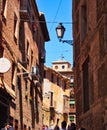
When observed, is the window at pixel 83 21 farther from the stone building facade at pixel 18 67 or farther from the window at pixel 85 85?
the stone building facade at pixel 18 67

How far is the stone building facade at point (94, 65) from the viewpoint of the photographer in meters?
12.5

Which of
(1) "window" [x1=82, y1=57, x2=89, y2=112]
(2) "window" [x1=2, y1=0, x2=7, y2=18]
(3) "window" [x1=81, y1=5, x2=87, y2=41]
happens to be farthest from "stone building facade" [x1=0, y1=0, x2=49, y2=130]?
(3) "window" [x1=81, y1=5, x2=87, y2=41]

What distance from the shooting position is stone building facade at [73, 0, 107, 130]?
41.1 ft

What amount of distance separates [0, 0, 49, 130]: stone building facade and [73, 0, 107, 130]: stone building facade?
3.58m

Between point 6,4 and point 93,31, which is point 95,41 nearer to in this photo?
point 93,31

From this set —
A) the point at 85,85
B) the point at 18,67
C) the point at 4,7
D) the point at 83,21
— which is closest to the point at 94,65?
the point at 85,85

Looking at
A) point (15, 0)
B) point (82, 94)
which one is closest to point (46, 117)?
point (15, 0)

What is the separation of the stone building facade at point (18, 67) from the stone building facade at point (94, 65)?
11.8 feet

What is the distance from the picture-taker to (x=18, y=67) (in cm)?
2455

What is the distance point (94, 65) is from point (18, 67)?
1074 centimetres

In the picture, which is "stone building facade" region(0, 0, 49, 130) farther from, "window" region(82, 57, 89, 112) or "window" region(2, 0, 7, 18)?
"window" region(82, 57, 89, 112)

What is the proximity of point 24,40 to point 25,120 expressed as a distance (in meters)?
5.07

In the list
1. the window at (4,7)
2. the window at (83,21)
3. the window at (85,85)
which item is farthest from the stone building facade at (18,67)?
the window at (83,21)

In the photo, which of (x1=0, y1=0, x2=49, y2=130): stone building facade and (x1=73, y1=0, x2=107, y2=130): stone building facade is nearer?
(x1=73, y1=0, x2=107, y2=130): stone building facade
